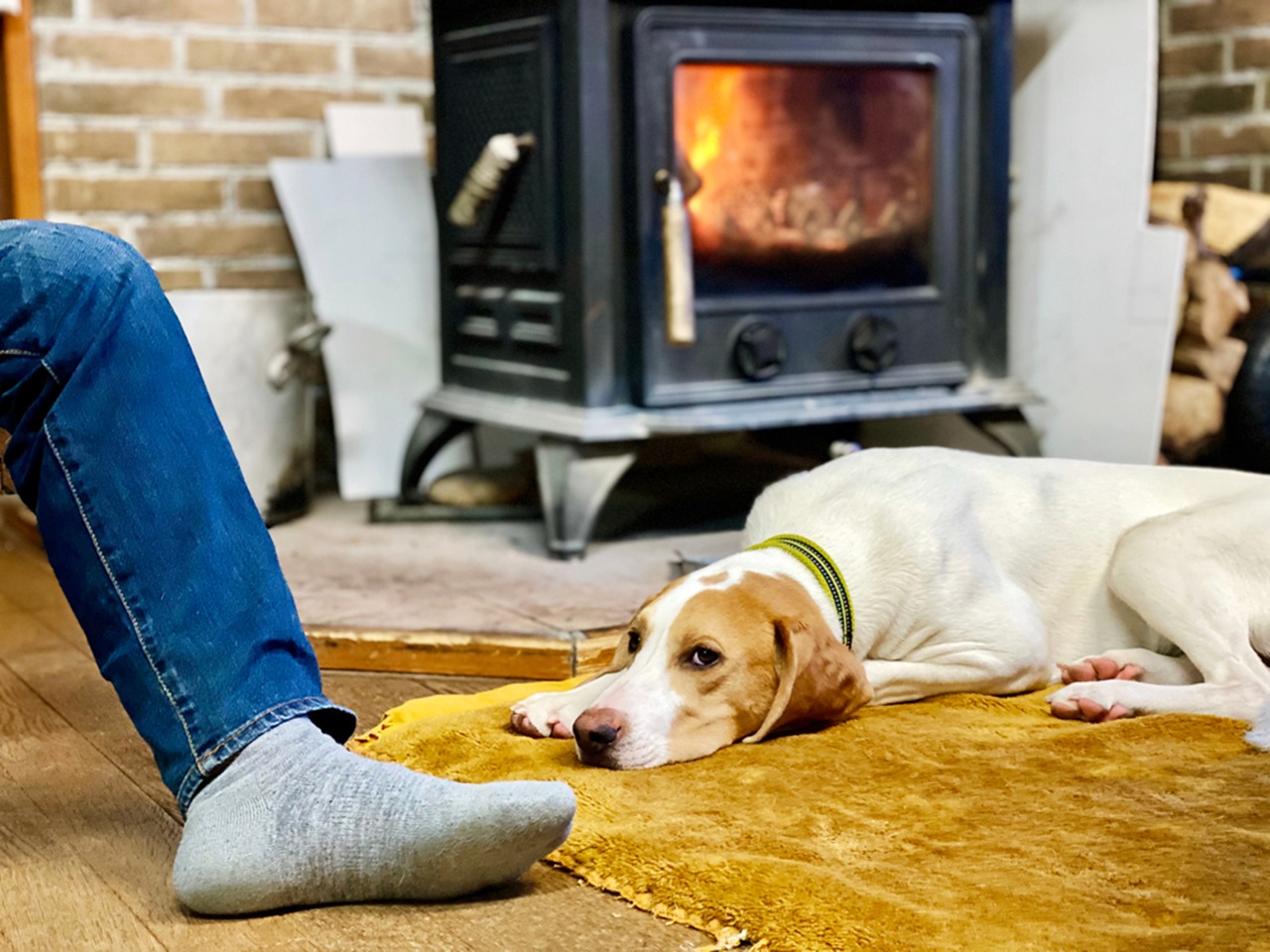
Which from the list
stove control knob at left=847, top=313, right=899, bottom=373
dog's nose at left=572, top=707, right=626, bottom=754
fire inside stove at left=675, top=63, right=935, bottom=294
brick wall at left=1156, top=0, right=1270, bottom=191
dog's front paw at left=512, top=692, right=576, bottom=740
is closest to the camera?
dog's nose at left=572, top=707, right=626, bottom=754

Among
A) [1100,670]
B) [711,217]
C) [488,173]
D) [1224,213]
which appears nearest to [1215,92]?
[1224,213]

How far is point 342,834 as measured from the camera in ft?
4.90

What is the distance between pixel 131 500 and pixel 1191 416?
8.93 ft

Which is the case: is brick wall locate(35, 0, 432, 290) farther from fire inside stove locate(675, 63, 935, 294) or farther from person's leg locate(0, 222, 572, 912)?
person's leg locate(0, 222, 572, 912)

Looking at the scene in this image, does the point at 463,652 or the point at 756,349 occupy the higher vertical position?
the point at 756,349

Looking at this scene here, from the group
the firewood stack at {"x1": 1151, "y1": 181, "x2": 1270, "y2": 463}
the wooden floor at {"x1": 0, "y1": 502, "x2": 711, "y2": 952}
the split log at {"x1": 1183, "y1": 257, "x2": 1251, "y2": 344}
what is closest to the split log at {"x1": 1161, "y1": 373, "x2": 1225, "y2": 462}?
the firewood stack at {"x1": 1151, "y1": 181, "x2": 1270, "y2": 463}

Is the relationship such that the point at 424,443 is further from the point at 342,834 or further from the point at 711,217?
the point at 342,834

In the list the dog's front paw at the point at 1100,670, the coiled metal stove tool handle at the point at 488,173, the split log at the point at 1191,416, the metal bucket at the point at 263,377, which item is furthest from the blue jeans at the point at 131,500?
the split log at the point at 1191,416

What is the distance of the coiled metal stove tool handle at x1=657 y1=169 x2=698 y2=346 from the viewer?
2.87 metres

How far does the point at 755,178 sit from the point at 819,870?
178 centimetres

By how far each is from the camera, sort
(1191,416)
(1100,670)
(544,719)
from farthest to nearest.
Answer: (1191,416) → (1100,670) → (544,719)

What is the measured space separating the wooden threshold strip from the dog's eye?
514mm

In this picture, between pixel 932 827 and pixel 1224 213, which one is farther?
pixel 1224 213

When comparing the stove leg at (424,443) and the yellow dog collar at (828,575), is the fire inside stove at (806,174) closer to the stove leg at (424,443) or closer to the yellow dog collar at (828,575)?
the stove leg at (424,443)
